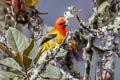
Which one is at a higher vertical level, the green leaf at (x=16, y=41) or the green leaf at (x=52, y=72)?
the green leaf at (x=16, y=41)

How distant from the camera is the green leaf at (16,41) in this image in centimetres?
99

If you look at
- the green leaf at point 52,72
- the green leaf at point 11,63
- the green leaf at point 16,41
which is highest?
the green leaf at point 16,41

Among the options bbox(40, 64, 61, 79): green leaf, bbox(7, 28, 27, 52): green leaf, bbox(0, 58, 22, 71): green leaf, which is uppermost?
bbox(7, 28, 27, 52): green leaf

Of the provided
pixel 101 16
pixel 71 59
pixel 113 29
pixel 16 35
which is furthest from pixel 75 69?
pixel 16 35

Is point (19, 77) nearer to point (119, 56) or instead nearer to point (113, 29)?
point (113, 29)

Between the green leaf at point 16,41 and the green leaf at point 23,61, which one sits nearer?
the green leaf at point 23,61

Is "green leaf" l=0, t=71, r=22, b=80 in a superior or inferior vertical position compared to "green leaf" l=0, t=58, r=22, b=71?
inferior

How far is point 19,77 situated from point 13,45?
10 cm

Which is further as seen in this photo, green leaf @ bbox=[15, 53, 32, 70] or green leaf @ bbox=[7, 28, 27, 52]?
green leaf @ bbox=[7, 28, 27, 52]

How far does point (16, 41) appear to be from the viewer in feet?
3.30

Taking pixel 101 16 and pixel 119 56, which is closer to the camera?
pixel 119 56

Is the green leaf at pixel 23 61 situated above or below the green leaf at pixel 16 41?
below

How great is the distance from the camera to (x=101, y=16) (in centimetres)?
196

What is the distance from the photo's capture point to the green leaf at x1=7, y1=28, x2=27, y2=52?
0.99 metres
